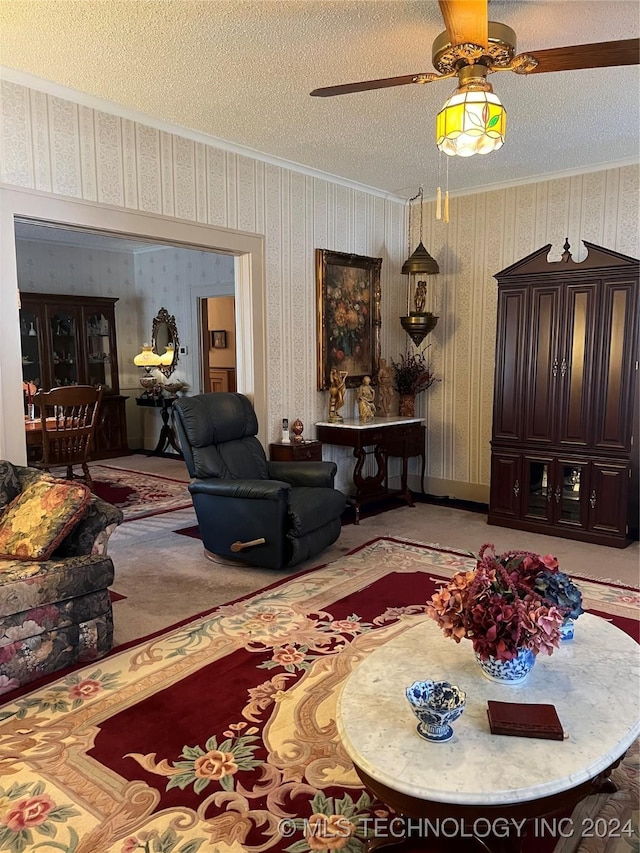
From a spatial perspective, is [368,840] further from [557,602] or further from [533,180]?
[533,180]

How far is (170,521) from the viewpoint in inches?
206

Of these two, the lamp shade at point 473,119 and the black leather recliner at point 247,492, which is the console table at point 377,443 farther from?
the lamp shade at point 473,119

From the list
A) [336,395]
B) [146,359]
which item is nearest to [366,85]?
[336,395]

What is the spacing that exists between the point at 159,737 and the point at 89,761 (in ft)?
0.82

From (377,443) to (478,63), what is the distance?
331cm

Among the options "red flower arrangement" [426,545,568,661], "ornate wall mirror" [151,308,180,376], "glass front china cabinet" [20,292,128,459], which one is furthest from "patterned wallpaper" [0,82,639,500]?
"glass front china cabinet" [20,292,128,459]

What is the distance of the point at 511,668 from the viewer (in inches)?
71.2

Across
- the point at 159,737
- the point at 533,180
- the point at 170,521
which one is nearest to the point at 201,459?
the point at 170,521

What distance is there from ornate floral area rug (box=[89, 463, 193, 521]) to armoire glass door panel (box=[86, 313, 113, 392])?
1475mm

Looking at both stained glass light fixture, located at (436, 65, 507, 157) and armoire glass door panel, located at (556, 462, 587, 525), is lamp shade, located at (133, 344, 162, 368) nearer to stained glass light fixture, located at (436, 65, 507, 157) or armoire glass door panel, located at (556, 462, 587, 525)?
armoire glass door panel, located at (556, 462, 587, 525)

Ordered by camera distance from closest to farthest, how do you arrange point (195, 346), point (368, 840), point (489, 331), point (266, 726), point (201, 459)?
point (368, 840) < point (266, 726) < point (201, 459) < point (489, 331) < point (195, 346)

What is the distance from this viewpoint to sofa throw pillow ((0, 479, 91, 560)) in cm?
281

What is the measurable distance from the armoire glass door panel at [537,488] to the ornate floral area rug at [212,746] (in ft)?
4.55

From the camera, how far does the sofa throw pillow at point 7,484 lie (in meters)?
3.10
